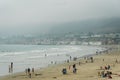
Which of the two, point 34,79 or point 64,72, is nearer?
point 34,79

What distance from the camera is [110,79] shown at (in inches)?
1293

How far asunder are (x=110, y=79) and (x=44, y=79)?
29.2 ft

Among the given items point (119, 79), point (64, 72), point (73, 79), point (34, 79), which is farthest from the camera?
point (64, 72)

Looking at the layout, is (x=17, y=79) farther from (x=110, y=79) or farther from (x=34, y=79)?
(x=110, y=79)

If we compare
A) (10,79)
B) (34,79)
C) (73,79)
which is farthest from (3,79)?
(73,79)

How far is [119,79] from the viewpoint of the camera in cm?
3262

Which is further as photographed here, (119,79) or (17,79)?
(17,79)

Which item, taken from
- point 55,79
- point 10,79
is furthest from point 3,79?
point 55,79

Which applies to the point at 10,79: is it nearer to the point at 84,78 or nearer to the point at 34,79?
the point at 34,79

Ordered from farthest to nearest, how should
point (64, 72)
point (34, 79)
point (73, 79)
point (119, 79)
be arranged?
point (64, 72), point (34, 79), point (73, 79), point (119, 79)

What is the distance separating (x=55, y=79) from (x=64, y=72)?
607cm

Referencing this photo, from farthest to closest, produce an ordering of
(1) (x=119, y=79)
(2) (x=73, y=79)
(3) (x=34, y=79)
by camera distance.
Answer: (3) (x=34, y=79) → (2) (x=73, y=79) → (1) (x=119, y=79)

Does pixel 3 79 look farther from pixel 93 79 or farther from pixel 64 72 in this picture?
pixel 93 79

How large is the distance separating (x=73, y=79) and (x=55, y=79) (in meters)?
2.44
